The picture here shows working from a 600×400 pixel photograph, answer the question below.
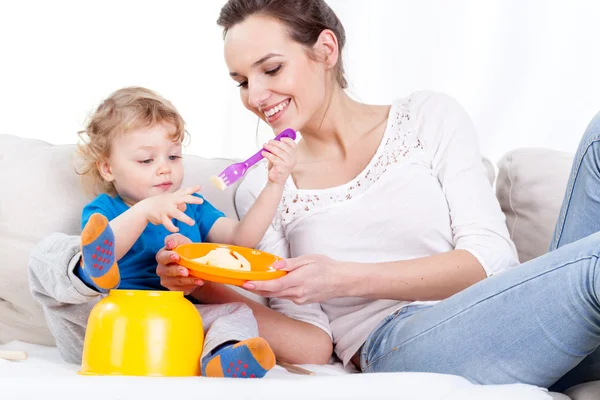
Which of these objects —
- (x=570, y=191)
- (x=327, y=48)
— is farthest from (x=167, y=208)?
(x=570, y=191)

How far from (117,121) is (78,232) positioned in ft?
1.01

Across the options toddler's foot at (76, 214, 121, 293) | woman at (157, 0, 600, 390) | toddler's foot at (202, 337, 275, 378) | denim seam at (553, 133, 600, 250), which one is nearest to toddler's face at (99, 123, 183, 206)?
woman at (157, 0, 600, 390)

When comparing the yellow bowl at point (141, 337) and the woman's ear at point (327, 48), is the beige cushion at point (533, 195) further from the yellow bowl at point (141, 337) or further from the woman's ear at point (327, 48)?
the yellow bowl at point (141, 337)

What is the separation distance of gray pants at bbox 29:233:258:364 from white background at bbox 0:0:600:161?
125 centimetres

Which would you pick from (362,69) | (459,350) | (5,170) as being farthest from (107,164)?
(362,69)

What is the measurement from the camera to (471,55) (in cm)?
272

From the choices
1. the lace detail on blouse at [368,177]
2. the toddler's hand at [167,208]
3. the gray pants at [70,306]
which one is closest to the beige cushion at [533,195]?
the lace detail on blouse at [368,177]

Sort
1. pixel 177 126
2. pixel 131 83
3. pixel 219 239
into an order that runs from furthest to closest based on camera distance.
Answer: pixel 131 83, pixel 219 239, pixel 177 126

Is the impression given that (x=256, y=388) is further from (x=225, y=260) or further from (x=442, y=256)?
(x=442, y=256)

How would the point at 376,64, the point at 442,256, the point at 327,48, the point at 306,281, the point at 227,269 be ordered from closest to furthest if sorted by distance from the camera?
the point at 227,269 < the point at 306,281 < the point at 442,256 < the point at 327,48 < the point at 376,64

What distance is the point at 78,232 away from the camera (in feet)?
5.71

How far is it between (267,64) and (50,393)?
91 centimetres

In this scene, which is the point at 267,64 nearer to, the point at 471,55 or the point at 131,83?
the point at 131,83

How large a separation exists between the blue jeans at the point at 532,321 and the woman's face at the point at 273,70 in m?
0.57
